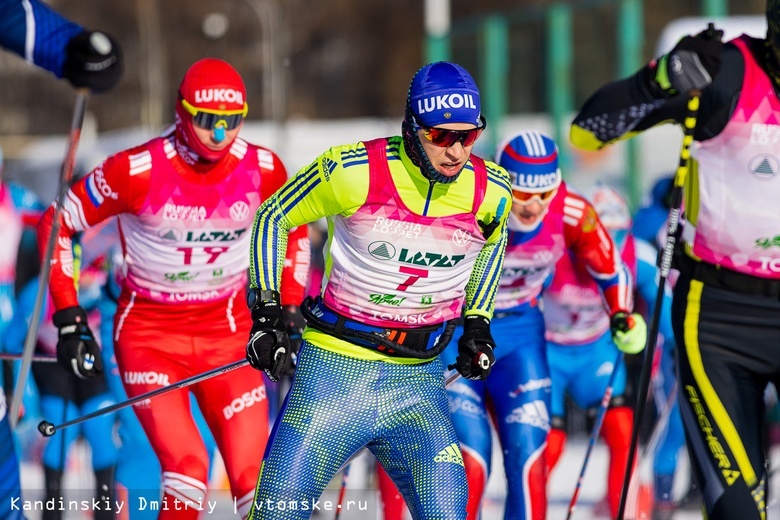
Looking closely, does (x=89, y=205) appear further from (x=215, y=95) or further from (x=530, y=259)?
(x=530, y=259)

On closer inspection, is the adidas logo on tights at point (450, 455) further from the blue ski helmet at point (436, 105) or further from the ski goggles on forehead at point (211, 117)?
the ski goggles on forehead at point (211, 117)

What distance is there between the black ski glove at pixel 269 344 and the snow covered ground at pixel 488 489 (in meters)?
3.06

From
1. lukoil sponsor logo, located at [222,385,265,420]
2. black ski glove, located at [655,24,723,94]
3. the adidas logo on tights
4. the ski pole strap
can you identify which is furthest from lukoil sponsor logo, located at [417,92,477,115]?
lukoil sponsor logo, located at [222,385,265,420]

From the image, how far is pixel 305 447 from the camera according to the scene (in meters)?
4.62

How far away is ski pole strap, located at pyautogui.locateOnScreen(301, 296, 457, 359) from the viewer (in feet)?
15.7

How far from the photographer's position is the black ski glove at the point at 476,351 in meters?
4.95

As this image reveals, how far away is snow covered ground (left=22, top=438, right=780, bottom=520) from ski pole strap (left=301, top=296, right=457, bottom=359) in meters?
2.98

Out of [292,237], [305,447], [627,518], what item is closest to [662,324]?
[627,518]

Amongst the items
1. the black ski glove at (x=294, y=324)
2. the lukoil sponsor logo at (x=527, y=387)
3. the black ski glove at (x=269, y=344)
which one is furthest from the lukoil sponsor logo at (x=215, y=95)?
the lukoil sponsor logo at (x=527, y=387)

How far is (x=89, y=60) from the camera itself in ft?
16.8

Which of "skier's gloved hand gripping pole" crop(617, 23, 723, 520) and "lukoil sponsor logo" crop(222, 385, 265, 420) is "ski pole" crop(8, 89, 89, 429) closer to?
"lukoil sponsor logo" crop(222, 385, 265, 420)

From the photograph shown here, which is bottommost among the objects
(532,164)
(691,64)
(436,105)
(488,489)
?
(488,489)

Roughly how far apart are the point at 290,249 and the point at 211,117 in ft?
2.30

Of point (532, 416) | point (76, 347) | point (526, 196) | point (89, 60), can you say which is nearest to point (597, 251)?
point (526, 196)
